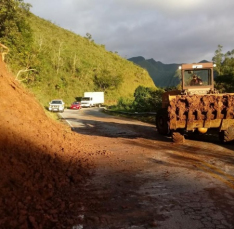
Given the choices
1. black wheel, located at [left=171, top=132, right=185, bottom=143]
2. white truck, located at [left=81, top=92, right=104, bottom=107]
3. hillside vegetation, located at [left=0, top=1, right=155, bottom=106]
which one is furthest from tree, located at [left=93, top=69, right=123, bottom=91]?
black wheel, located at [left=171, top=132, right=185, bottom=143]

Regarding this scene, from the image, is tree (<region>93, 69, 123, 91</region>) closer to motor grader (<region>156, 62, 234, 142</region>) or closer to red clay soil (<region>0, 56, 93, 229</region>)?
motor grader (<region>156, 62, 234, 142</region>)

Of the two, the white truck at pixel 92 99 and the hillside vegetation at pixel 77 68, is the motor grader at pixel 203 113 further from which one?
the white truck at pixel 92 99

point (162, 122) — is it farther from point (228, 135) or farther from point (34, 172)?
point (34, 172)

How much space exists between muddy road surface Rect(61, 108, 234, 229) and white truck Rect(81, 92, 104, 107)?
4518 cm

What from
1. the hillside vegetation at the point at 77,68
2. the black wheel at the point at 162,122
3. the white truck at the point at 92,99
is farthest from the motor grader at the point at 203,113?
the white truck at the point at 92,99

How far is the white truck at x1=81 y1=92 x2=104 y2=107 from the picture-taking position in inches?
2149

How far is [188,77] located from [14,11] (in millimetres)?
21623

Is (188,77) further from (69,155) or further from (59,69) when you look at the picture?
(59,69)

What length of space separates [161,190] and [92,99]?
52.2 meters

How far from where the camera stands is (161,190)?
555 centimetres

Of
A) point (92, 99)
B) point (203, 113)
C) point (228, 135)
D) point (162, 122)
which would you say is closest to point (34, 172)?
point (203, 113)

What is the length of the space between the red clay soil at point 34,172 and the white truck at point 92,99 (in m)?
44.5

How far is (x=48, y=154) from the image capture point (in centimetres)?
747

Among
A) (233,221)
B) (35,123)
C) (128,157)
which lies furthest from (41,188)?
(35,123)
